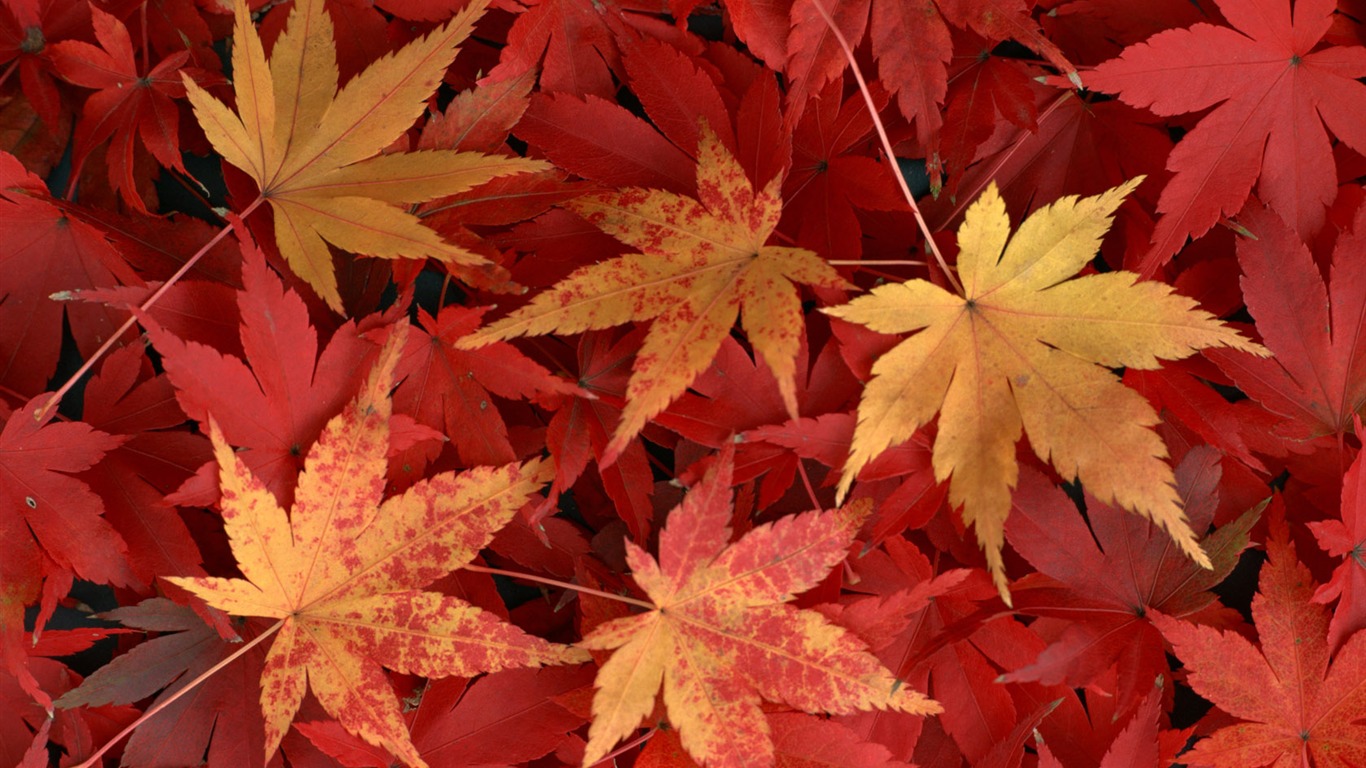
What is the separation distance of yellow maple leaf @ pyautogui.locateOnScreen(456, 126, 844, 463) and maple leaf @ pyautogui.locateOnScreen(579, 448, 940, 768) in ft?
0.39

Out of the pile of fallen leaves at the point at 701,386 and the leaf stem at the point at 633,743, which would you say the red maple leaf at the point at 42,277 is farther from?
the leaf stem at the point at 633,743

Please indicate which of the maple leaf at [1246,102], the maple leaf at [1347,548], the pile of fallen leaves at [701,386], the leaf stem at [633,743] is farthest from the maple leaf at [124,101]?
the maple leaf at [1347,548]

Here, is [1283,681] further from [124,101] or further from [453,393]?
[124,101]

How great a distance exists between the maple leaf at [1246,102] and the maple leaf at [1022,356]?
13 centimetres

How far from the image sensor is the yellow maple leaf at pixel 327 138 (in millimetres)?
839

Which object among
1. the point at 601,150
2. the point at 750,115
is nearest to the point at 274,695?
the point at 601,150

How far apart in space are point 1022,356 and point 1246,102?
39cm

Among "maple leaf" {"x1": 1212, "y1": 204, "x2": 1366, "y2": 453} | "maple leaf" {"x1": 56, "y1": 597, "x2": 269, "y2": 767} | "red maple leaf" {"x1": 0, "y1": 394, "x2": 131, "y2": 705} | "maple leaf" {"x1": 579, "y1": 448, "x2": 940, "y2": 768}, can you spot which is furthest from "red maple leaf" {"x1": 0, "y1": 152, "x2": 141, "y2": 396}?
"maple leaf" {"x1": 1212, "y1": 204, "x2": 1366, "y2": 453}

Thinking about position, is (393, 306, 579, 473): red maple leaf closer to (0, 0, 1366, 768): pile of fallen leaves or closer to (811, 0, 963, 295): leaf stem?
(0, 0, 1366, 768): pile of fallen leaves

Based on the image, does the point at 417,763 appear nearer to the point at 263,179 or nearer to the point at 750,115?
the point at 263,179

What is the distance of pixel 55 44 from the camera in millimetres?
1010

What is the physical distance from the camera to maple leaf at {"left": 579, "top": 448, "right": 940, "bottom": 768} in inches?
31.9

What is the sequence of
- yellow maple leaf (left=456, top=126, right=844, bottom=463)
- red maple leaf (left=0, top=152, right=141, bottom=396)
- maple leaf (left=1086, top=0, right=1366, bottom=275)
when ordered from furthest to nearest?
red maple leaf (left=0, top=152, right=141, bottom=396) → maple leaf (left=1086, top=0, right=1366, bottom=275) → yellow maple leaf (left=456, top=126, right=844, bottom=463)

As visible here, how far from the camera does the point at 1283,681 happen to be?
2.98ft
